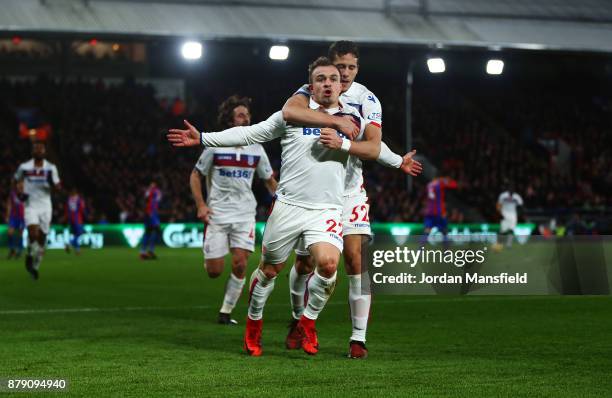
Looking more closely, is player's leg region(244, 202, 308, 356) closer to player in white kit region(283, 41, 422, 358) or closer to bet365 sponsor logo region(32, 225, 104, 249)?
player in white kit region(283, 41, 422, 358)

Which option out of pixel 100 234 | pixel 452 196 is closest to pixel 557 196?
pixel 452 196

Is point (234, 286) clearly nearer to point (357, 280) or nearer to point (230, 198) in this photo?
point (230, 198)

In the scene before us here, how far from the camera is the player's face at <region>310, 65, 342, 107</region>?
26.4 ft

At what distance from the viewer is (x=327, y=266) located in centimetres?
807

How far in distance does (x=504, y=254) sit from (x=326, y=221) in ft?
44.2

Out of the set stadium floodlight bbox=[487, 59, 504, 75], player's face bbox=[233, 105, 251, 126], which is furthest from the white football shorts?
stadium floodlight bbox=[487, 59, 504, 75]

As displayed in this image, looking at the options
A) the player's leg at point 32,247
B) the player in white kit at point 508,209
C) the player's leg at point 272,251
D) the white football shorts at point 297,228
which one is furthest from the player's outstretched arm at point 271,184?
the player in white kit at point 508,209

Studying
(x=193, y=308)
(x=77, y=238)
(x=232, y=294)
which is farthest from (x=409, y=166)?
(x=77, y=238)

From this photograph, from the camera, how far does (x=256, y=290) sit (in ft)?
28.3

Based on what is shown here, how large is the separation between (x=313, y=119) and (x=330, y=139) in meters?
0.28

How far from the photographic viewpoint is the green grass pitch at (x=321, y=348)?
688 centimetres

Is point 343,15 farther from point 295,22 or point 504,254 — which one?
point 504,254

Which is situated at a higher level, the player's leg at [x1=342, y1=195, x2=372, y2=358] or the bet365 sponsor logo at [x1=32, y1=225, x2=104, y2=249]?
the bet365 sponsor logo at [x1=32, y1=225, x2=104, y2=249]

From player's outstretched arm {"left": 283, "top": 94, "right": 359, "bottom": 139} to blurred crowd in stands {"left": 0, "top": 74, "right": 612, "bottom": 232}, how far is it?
25478 millimetres
